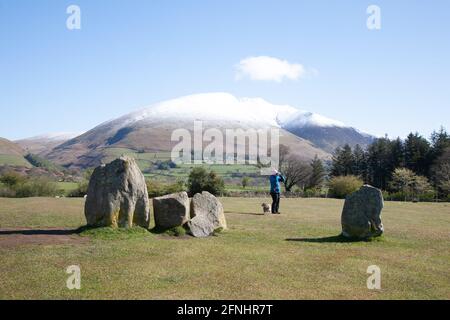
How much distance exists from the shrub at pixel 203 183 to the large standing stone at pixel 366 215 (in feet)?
131

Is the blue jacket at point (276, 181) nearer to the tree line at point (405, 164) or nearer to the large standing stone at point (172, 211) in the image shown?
the large standing stone at point (172, 211)

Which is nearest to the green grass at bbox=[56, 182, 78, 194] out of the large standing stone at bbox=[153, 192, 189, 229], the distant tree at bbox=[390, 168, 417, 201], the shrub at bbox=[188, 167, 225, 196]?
the shrub at bbox=[188, 167, 225, 196]

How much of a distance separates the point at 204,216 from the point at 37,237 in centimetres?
702

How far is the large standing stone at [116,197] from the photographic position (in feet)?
58.6

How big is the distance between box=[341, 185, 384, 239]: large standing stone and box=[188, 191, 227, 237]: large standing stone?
581cm

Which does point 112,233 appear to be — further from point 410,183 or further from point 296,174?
point 296,174

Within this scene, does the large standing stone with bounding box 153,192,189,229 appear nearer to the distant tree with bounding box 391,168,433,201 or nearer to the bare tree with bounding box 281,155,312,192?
the distant tree with bounding box 391,168,433,201

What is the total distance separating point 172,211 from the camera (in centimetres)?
1889

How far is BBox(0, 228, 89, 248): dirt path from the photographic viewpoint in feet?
51.3

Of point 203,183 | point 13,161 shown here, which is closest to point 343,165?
point 203,183
